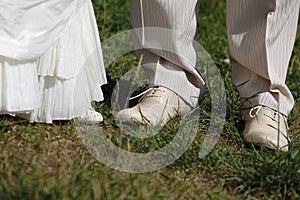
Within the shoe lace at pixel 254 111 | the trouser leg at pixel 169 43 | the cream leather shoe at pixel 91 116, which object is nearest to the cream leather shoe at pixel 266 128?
the shoe lace at pixel 254 111

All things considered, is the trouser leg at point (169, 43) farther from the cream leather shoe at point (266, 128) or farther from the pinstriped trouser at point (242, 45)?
the cream leather shoe at point (266, 128)

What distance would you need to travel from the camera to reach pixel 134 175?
6.77 feet

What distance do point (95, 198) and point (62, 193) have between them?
0.09 meters

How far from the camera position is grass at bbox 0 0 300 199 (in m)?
1.92

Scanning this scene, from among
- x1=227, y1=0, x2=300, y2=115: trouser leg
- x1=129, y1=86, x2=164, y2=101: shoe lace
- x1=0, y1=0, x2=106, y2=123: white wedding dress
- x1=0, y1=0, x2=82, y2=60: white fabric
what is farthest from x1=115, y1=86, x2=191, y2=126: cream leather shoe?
x1=0, y1=0, x2=82, y2=60: white fabric

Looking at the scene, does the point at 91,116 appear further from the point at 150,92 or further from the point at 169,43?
the point at 169,43

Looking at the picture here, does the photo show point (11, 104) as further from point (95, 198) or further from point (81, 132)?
point (95, 198)

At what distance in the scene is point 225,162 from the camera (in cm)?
228

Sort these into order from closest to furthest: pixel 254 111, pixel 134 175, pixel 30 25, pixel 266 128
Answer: pixel 134 175
pixel 30 25
pixel 266 128
pixel 254 111

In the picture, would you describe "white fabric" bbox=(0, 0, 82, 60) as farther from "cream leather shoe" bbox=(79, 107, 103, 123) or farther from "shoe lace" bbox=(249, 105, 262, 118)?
"shoe lace" bbox=(249, 105, 262, 118)

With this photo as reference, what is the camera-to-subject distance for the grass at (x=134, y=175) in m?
1.92

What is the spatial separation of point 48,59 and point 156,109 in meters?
0.46

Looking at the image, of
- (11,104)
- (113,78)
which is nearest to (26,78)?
(11,104)

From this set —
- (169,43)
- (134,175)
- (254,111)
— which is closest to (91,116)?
(169,43)
